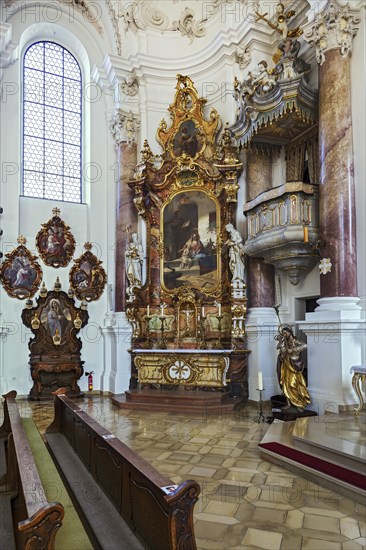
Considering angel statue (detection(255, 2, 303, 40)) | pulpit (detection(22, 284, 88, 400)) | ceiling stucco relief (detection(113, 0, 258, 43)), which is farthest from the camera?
ceiling stucco relief (detection(113, 0, 258, 43))

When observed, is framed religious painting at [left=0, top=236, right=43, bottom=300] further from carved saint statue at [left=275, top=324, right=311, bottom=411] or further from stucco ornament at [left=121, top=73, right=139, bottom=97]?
carved saint statue at [left=275, top=324, right=311, bottom=411]

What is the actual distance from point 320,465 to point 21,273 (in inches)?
328

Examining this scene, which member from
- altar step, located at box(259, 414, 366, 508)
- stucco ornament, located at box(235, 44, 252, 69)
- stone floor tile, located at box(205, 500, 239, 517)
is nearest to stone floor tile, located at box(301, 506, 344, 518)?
altar step, located at box(259, 414, 366, 508)

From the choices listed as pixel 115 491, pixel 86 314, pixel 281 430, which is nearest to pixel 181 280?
pixel 86 314

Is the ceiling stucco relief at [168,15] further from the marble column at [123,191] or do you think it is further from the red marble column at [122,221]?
the red marble column at [122,221]

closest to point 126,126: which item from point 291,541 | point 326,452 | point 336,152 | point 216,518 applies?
point 336,152

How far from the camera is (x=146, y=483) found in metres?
2.65

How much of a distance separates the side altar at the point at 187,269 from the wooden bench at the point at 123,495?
497 cm

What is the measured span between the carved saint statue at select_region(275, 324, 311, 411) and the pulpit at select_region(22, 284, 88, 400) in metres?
5.47

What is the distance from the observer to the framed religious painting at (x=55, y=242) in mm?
11219

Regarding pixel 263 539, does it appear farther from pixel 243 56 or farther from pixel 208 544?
pixel 243 56

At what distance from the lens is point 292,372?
7305 millimetres

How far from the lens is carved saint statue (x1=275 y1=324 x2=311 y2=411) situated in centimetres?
721

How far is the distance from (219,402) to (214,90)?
7660 mm
